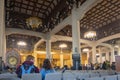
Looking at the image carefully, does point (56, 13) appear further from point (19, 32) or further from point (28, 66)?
point (28, 66)

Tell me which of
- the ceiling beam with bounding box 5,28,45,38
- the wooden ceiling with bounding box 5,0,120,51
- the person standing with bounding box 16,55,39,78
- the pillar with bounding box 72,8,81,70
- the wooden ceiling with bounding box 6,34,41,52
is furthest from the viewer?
the wooden ceiling with bounding box 6,34,41,52

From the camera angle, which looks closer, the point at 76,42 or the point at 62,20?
the point at 76,42

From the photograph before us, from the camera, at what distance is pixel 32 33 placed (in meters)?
18.9

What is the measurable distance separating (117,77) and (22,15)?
45.3ft

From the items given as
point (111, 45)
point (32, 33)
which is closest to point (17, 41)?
point (32, 33)

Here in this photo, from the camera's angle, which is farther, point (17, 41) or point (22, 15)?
point (17, 41)

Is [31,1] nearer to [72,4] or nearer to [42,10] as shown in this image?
[42,10]

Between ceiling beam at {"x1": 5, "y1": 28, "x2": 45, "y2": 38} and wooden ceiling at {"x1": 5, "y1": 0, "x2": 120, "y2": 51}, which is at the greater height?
wooden ceiling at {"x1": 5, "y1": 0, "x2": 120, "y2": 51}

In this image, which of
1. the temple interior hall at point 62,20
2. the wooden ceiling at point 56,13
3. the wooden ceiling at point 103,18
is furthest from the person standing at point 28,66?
the wooden ceiling at point 103,18

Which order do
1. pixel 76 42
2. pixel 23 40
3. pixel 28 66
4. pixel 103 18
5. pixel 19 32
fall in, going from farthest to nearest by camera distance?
pixel 23 40 → pixel 19 32 → pixel 103 18 → pixel 76 42 → pixel 28 66

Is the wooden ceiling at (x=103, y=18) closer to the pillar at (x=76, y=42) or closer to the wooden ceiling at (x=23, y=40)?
the pillar at (x=76, y=42)

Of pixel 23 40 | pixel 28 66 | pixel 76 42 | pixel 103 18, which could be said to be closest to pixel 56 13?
pixel 76 42

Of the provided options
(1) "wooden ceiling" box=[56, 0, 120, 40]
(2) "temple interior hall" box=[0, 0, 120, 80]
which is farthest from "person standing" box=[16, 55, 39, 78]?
(1) "wooden ceiling" box=[56, 0, 120, 40]

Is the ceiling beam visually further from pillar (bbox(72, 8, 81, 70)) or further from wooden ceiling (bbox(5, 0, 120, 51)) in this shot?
pillar (bbox(72, 8, 81, 70))
